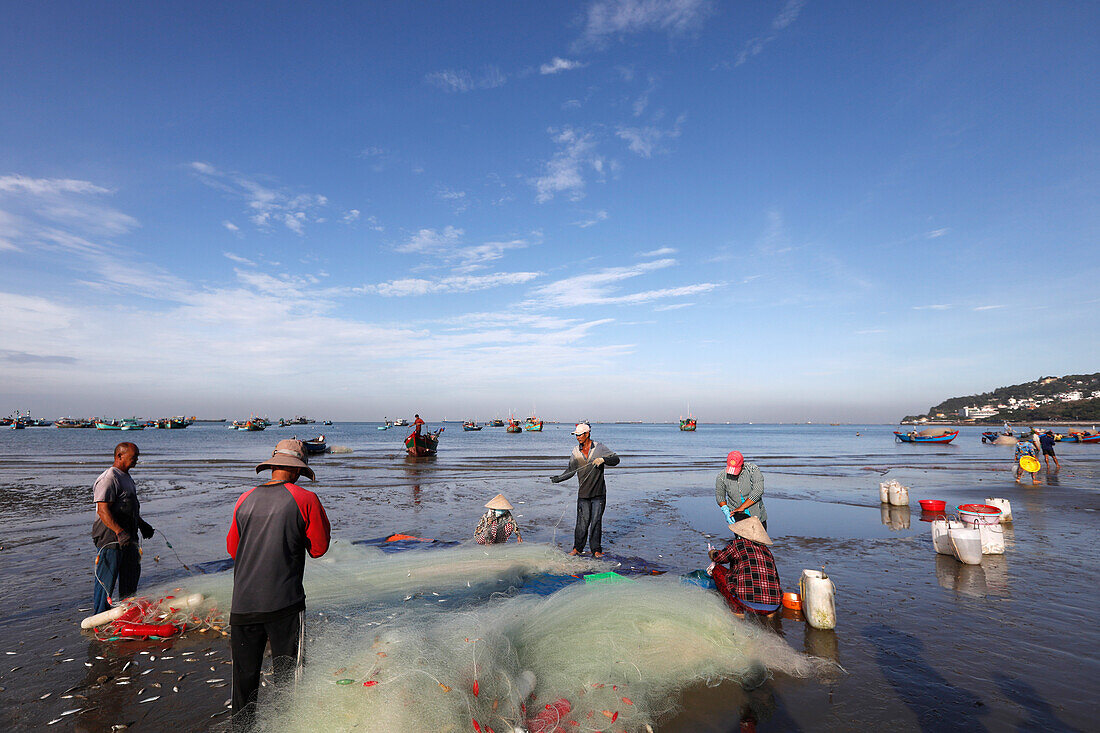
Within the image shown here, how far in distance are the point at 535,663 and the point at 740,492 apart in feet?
12.8

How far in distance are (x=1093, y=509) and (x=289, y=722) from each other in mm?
18977

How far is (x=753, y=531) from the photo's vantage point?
584 cm

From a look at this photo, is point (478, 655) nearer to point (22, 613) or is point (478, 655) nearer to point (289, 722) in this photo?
point (289, 722)

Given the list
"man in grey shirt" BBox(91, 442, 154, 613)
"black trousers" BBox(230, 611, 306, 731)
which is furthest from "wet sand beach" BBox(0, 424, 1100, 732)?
"black trousers" BBox(230, 611, 306, 731)

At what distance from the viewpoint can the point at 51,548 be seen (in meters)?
9.55

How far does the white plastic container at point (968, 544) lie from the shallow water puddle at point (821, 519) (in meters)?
2.45

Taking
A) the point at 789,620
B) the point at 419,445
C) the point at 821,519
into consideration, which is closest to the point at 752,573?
the point at 789,620

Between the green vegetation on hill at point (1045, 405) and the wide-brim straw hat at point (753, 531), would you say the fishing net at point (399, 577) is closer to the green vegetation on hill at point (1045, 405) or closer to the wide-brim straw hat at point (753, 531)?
the wide-brim straw hat at point (753, 531)

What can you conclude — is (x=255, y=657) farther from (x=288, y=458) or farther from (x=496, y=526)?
(x=496, y=526)

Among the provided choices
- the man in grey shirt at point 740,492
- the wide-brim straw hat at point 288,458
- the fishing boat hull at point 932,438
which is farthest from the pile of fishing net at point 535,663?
the fishing boat hull at point 932,438

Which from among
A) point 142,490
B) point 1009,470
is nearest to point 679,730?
point 142,490

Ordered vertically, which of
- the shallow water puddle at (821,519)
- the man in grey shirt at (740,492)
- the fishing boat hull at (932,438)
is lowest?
the fishing boat hull at (932,438)

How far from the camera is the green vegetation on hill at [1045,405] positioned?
118000 millimetres

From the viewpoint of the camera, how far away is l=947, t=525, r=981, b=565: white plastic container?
26.8 feet
